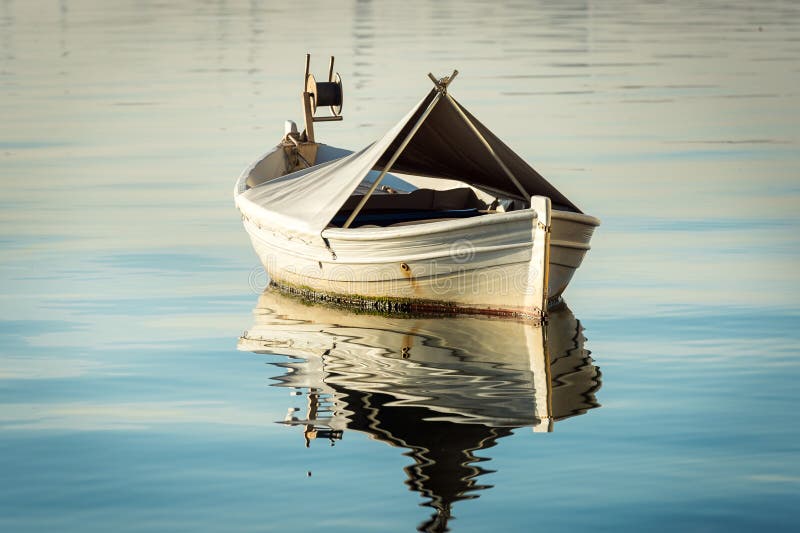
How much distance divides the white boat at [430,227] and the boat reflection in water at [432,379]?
38 centimetres

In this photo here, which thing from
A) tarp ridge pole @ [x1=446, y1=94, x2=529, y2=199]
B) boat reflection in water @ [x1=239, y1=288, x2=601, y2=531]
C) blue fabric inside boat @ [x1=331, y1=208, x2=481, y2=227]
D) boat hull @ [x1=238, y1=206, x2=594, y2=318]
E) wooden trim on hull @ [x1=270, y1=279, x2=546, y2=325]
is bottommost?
boat reflection in water @ [x1=239, y1=288, x2=601, y2=531]

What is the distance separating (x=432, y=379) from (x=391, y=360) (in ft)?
Result: 3.31

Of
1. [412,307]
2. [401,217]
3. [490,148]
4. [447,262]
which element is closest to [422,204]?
[401,217]

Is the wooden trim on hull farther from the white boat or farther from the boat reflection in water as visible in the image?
the boat reflection in water

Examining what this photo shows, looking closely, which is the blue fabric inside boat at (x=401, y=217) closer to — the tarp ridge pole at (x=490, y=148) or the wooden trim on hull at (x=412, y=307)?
the tarp ridge pole at (x=490, y=148)

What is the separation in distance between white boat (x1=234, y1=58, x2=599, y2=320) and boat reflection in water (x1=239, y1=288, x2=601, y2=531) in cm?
38

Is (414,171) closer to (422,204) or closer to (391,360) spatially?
(422,204)

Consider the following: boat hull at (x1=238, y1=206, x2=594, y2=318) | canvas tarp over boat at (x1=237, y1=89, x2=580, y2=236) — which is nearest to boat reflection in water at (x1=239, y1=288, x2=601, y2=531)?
boat hull at (x1=238, y1=206, x2=594, y2=318)

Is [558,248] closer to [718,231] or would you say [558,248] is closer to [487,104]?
[718,231]

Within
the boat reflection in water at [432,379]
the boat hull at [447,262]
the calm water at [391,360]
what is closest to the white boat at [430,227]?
the boat hull at [447,262]

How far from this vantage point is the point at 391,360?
1477 centimetres

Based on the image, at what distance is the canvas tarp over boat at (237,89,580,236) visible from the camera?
17.4 m

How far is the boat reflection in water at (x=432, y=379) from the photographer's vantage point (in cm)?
1142

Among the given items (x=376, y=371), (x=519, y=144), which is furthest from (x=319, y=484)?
(x=519, y=144)
